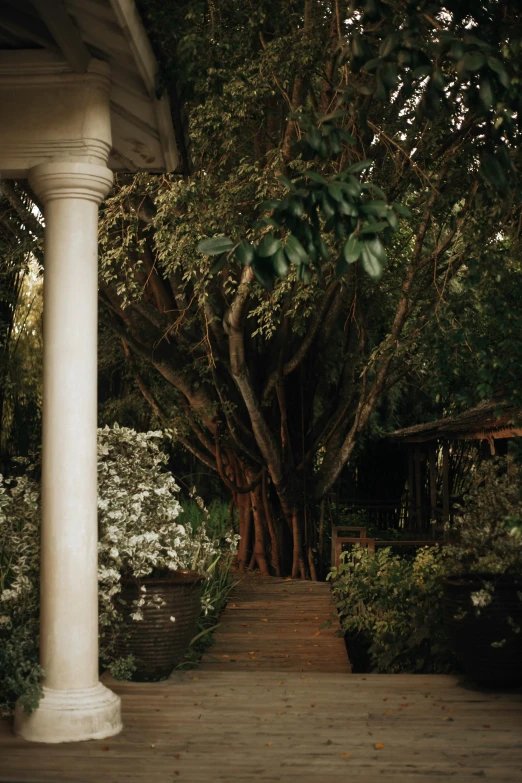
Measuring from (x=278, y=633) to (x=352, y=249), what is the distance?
258 inches

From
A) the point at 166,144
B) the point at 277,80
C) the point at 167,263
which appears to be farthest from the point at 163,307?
the point at 166,144

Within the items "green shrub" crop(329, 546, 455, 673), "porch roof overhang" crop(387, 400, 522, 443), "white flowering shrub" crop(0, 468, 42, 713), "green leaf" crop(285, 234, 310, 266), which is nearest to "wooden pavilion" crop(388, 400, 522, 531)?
"porch roof overhang" crop(387, 400, 522, 443)

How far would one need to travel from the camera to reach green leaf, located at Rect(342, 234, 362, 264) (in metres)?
2.31

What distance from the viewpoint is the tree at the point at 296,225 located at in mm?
2938

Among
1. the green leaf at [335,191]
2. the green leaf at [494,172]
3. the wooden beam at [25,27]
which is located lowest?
the green leaf at [335,191]

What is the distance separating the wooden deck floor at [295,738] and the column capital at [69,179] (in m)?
2.58

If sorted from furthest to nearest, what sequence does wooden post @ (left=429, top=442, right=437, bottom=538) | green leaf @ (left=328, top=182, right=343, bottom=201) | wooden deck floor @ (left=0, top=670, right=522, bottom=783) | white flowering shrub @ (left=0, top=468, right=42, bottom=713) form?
wooden post @ (left=429, top=442, right=437, bottom=538) → white flowering shrub @ (left=0, top=468, right=42, bottom=713) → wooden deck floor @ (left=0, top=670, right=522, bottom=783) → green leaf @ (left=328, top=182, right=343, bottom=201)

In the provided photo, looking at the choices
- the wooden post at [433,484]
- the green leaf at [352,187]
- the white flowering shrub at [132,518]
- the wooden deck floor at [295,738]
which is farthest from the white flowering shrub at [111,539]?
the wooden post at [433,484]

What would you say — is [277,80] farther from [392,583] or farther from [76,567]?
[76,567]

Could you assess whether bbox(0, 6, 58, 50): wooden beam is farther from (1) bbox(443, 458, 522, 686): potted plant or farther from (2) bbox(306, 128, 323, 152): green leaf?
(1) bbox(443, 458, 522, 686): potted plant

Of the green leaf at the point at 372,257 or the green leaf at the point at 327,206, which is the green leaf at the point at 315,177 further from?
the green leaf at the point at 372,257

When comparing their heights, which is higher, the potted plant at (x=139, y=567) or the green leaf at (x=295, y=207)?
the green leaf at (x=295, y=207)

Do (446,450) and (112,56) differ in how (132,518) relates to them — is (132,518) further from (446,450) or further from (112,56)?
(446,450)

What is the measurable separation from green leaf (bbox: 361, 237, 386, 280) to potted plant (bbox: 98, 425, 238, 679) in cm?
313
